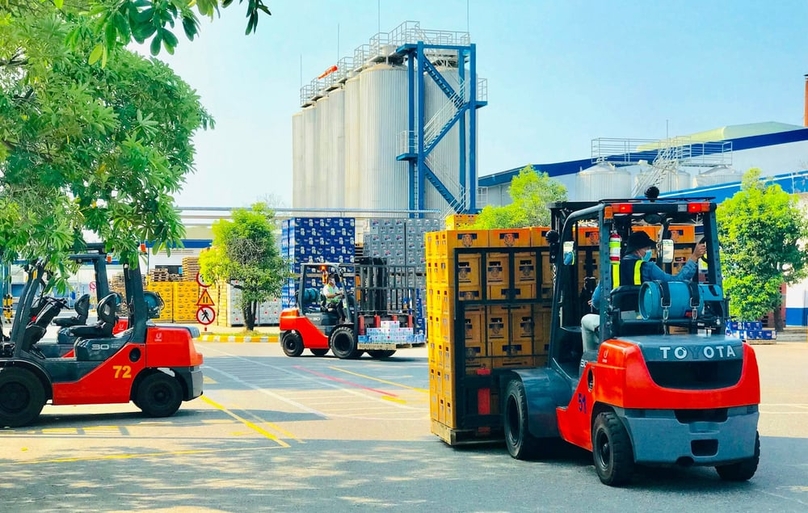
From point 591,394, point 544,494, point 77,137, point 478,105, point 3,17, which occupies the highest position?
point 478,105

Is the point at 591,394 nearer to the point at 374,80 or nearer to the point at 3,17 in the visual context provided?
the point at 3,17

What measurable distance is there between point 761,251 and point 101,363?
25.3 metres

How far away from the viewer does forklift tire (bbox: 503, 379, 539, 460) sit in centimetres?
1016

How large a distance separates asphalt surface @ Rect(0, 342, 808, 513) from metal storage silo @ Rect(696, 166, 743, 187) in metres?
43.0

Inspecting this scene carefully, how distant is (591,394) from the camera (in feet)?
30.3

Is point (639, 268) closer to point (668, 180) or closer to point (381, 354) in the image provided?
point (381, 354)

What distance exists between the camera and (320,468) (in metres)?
10.2

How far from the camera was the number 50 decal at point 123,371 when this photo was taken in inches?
555

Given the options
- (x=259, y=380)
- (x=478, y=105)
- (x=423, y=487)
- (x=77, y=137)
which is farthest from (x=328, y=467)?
(x=478, y=105)

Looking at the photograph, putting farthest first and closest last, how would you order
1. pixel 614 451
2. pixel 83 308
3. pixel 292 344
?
pixel 292 344
pixel 83 308
pixel 614 451

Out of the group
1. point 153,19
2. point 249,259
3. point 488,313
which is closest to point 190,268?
point 249,259

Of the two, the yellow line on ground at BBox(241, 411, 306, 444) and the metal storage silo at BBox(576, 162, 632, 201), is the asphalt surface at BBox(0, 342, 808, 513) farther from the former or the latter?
the metal storage silo at BBox(576, 162, 632, 201)

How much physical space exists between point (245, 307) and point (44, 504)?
107ft

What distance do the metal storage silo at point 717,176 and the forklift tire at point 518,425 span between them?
49.5m
